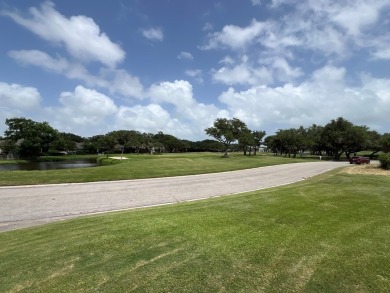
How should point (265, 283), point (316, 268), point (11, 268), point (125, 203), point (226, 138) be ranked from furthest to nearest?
point (226, 138) < point (125, 203) < point (11, 268) < point (316, 268) < point (265, 283)

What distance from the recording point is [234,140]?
59.1 meters

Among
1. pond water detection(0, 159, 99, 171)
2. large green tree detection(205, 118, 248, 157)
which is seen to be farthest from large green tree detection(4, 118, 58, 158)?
large green tree detection(205, 118, 248, 157)

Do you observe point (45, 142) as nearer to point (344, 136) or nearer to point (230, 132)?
point (230, 132)

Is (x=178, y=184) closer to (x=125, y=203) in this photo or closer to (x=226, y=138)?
(x=125, y=203)

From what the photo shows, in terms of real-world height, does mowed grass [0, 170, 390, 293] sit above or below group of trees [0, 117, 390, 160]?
below

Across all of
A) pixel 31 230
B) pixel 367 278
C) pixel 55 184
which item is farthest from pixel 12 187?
pixel 367 278

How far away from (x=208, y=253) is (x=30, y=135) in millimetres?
82802

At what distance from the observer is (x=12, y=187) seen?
1472 cm

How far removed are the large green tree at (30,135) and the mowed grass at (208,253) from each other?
75.7 m

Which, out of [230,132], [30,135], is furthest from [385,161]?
[30,135]

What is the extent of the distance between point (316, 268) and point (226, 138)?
2106 inches

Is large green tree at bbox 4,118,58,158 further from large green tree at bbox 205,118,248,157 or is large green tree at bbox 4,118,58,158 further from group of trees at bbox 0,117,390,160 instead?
large green tree at bbox 205,118,248,157

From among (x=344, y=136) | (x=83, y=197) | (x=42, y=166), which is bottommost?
(x=42, y=166)

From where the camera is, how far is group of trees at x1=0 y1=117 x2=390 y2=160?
56594 millimetres
